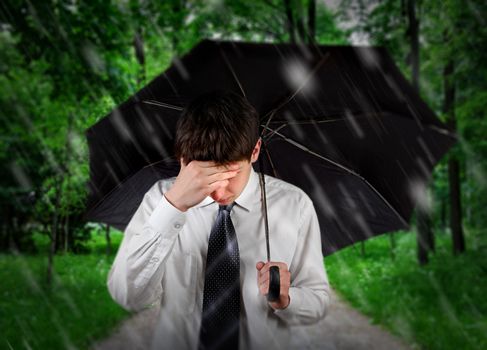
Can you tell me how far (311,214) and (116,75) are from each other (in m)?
6.02

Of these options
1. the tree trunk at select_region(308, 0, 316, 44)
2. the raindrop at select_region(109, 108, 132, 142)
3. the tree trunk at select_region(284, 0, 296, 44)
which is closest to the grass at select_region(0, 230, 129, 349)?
the raindrop at select_region(109, 108, 132, 142)

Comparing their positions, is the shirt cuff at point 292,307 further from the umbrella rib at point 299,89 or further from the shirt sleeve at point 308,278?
the umbrella rib at point 299,89

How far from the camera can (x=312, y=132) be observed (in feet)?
8.49

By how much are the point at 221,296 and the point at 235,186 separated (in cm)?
49

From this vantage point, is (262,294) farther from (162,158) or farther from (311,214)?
(162,158)

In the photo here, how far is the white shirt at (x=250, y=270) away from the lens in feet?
7.03

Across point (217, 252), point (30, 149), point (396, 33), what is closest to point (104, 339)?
point (217, 252)

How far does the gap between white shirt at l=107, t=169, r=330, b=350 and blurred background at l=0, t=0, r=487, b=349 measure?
68.8 inches

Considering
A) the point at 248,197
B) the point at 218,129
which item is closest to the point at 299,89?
the point at 218,129

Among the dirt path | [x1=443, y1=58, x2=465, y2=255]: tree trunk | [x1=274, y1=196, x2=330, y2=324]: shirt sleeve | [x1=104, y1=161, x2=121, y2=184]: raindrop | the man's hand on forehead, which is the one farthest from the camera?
[x1=443, y1=58, x2=465, y2=255]: tree trunk

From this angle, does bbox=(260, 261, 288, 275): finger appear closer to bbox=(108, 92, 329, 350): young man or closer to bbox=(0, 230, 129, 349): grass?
bbox=(108, 92, 329, 350): young man

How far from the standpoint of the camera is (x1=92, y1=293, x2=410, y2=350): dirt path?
5.79 m

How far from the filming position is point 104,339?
233 inches

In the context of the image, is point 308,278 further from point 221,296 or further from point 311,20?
point 311,20
